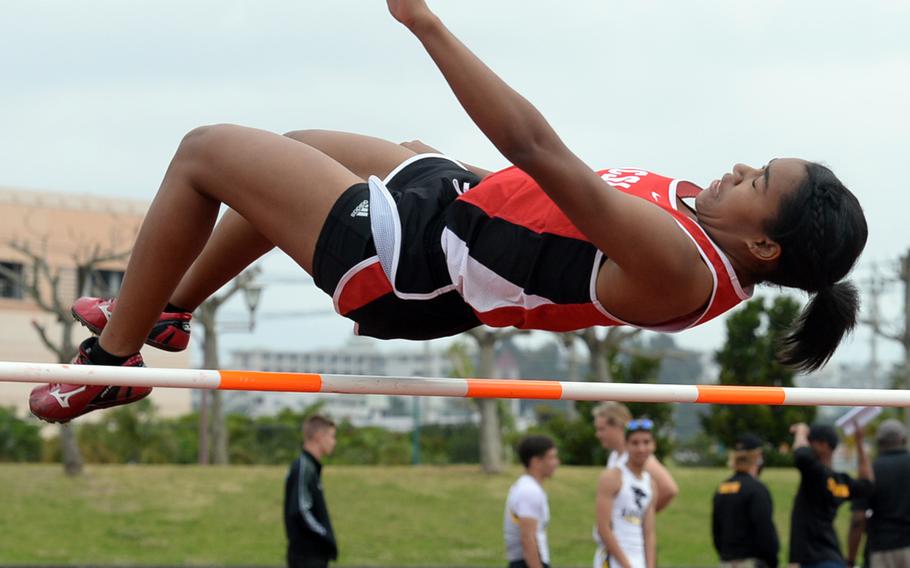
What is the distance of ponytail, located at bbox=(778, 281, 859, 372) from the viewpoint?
116 inches

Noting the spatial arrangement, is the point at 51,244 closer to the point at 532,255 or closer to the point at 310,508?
the point at 310,508

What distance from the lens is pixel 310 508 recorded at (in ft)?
25.2

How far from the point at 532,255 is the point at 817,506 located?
5.38m

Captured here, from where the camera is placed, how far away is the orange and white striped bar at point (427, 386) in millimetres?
2680

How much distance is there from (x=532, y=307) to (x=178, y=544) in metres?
11.8

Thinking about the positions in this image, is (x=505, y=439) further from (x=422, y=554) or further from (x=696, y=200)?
(x=696, y=200)

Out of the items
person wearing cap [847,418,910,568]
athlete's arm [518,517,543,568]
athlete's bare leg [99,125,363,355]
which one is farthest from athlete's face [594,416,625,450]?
athlete's bare leg [99,125,363,355]

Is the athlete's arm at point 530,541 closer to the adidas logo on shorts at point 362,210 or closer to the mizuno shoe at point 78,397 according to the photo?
the mizuno shoe at point 78,397

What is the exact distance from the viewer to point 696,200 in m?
2.81

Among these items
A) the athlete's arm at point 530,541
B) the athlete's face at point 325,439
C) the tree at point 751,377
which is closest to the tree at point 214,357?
the tree at point 751,377

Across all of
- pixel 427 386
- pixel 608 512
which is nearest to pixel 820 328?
pixel 427 386

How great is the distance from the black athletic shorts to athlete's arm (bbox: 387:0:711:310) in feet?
1.37

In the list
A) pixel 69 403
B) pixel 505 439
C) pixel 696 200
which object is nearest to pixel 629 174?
pixel 696 200

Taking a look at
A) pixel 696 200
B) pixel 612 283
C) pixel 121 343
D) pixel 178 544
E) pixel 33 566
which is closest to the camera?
pixel 612 283
